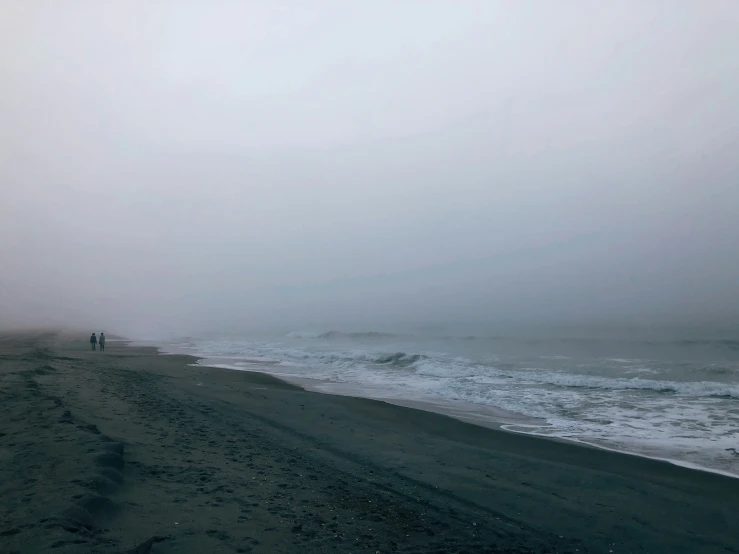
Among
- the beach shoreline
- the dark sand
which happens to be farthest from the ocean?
the dark sand

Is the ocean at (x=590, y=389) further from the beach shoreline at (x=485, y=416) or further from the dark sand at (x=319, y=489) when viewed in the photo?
the dark sand at (x=319, y=489)

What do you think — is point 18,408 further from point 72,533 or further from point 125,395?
point 72,533

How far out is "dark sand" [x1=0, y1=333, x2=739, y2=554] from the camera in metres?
4.55

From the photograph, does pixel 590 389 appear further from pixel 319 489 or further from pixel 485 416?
pixel 319 489

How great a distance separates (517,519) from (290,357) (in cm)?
2542

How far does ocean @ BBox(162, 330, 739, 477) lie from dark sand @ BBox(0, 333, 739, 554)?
5.54ft

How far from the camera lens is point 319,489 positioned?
20.1 feet

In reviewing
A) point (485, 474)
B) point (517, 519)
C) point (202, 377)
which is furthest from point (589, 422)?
point (202, 377)

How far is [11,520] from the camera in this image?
4250 mm

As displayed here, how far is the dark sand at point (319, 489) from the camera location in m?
4.55

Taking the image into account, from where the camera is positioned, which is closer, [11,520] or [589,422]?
[11,520]

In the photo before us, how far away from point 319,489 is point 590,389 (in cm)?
1422

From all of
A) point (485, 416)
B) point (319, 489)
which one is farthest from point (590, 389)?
point (319, 489)

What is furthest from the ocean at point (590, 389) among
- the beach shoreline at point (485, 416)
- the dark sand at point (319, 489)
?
the dark sand at point (319, 489)
